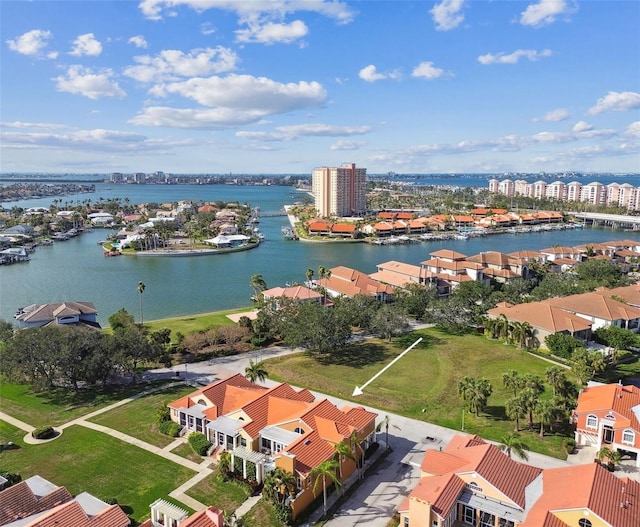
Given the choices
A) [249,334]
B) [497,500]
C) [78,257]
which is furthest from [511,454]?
[78,257]

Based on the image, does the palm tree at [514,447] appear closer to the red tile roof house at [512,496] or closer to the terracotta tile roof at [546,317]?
the red tile roof house at [512,496]

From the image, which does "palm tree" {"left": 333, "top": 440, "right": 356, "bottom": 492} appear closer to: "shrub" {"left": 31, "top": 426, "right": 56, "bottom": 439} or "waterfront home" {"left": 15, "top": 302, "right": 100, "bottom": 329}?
"shrub" {"left": 31, "top": 426, "right": 56, "bottom": 439}

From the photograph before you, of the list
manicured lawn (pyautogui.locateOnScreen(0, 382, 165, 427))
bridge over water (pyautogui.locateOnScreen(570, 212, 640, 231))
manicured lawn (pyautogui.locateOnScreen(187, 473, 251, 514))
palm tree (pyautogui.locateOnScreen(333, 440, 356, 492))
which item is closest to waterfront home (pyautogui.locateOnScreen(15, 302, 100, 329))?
manicured lawn (pyautogui.locateOnScreen(0, 382, 165, 427))

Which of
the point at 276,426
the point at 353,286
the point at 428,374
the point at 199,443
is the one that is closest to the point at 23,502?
the point at 199,443

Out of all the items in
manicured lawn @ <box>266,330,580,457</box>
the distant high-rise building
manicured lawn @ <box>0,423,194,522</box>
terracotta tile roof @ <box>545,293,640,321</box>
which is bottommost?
manicured lawn @ <box>266,330,580,457</box>

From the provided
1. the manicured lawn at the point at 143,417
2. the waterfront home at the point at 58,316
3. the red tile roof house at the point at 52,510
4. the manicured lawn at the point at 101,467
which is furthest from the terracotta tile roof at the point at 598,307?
the waterfront home at the point at 58,316

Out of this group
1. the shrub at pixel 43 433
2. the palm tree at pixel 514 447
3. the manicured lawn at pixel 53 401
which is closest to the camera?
the palm tree at pixel 514 447
